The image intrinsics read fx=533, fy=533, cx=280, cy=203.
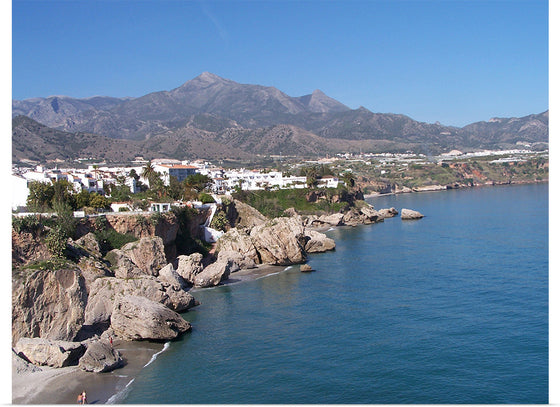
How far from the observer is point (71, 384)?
19.0 metres

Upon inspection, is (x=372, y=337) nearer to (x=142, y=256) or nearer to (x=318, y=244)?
(x=142, y=256)

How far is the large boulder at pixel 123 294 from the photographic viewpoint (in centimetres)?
2523

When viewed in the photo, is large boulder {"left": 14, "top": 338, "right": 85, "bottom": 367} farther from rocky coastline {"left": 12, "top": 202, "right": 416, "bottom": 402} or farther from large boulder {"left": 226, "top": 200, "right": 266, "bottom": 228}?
large boulder {"left": 226, "top": 200, "right": 266, "bottom": 228}

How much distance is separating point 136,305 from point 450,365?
13619mm

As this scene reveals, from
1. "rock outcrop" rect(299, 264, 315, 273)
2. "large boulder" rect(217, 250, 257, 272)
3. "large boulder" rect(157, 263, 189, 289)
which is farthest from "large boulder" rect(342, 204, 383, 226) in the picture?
"large boulder" rect(157, 263, 189, 289)

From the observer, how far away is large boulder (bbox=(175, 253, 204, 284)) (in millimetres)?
35156

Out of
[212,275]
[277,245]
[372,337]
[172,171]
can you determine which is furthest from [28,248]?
[172,171]

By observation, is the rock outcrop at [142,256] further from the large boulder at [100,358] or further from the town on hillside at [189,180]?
the large boulder at [100,358]

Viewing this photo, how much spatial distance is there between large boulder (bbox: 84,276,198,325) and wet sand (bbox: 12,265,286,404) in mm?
4138

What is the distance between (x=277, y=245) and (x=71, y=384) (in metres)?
A: 25.1

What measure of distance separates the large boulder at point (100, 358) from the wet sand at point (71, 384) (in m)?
0.19

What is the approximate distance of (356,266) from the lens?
40.9 m

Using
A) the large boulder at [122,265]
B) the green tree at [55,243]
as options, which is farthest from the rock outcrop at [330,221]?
the green tree at [55,243]

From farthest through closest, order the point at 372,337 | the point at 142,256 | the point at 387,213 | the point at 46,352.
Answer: the point at 387,213 < the point at 142,256 < the point at 372,337 < the point at 46,352
